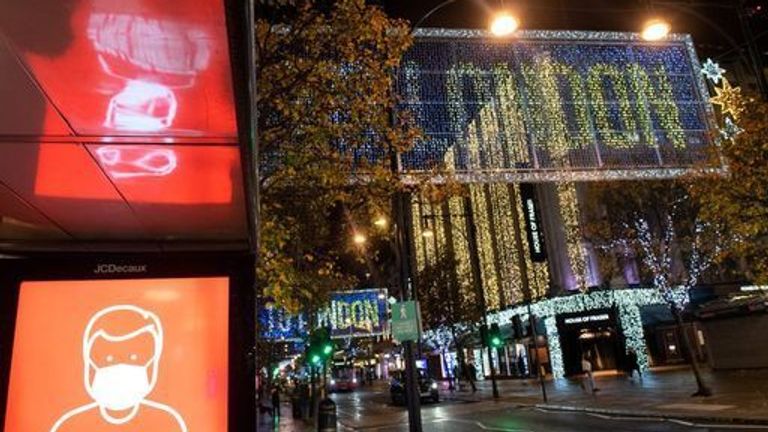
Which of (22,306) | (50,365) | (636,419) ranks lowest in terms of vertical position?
(636,419)

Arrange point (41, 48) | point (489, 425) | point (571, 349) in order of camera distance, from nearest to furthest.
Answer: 1. point (41, 48)
2. point (489, 425)
3. point (571, 349)

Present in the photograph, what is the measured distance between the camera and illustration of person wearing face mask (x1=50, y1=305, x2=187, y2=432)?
190 inches

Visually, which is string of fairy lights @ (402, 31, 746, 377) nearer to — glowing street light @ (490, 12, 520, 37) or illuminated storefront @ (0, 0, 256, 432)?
glowing street light @ (490, 12, 520, 37)

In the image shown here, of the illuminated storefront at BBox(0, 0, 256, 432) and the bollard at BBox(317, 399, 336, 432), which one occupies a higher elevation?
the illuminated storefront at BBox(0, 0, 256, 432)

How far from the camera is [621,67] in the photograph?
13500 mm

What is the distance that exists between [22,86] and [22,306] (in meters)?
2.55

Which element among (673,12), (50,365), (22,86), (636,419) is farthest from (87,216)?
(636,419)

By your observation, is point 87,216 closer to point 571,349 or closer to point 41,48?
point 41,48

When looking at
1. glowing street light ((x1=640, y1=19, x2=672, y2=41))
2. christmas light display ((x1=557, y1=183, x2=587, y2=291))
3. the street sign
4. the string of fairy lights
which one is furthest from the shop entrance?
glowing street light ((x1=640, y1=19, x2=672, y2=41))

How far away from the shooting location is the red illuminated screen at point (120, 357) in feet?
15.7

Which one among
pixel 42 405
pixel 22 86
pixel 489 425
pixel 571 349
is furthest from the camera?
pixel 571 349

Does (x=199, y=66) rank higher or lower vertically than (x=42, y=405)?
higher

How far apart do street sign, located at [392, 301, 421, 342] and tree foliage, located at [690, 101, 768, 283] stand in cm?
994

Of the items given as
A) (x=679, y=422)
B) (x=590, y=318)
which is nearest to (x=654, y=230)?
(x=590, y=318)
